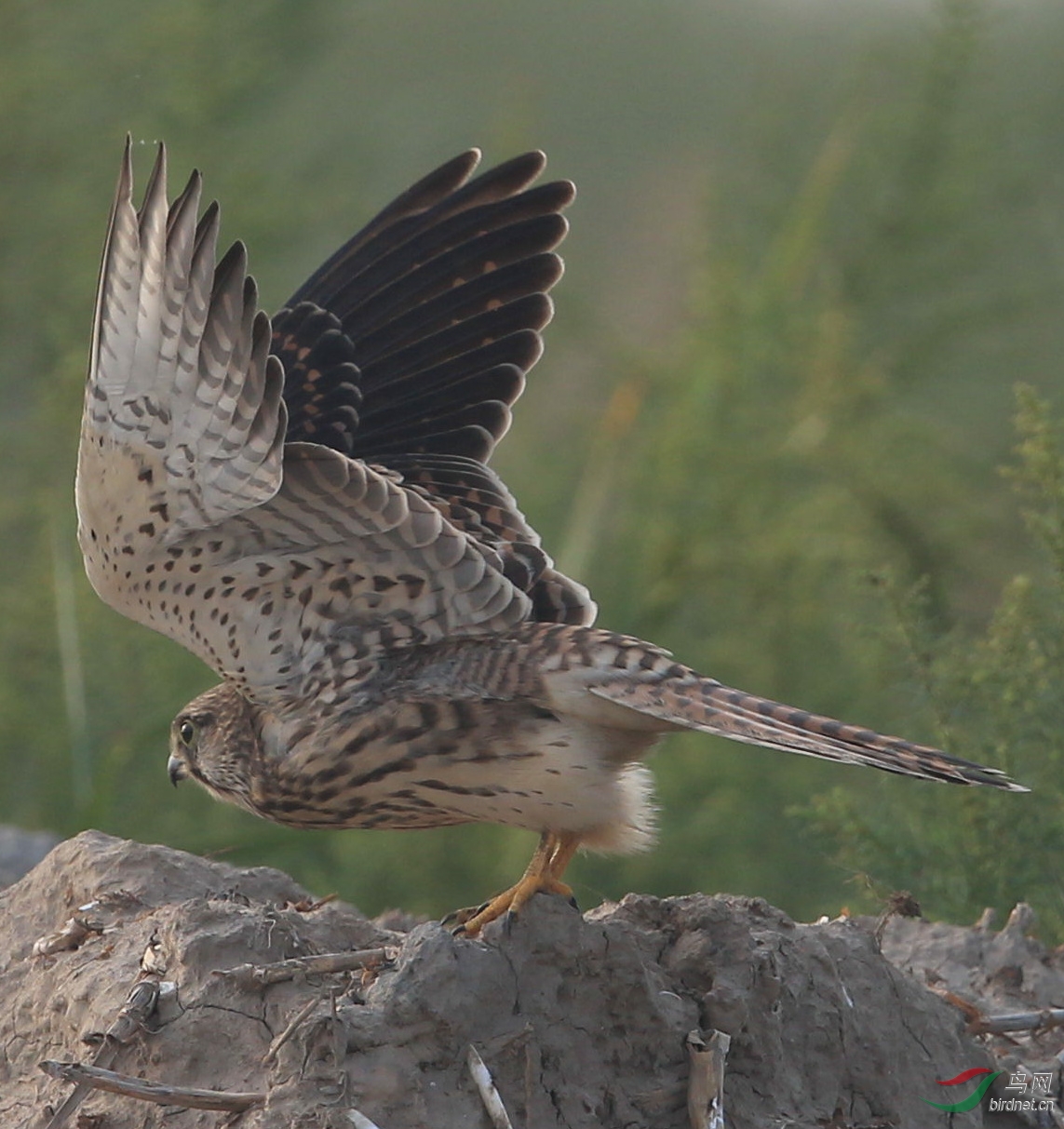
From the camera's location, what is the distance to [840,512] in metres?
7.49

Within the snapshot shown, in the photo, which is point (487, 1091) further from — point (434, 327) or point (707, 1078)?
point (434, 327)

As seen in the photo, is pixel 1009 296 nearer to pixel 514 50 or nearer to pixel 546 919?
pixel 546 919

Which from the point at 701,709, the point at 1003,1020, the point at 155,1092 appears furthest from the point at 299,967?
the point at 1003,1020

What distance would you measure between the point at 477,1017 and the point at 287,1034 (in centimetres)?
36

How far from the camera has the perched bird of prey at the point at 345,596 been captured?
3.56 meters

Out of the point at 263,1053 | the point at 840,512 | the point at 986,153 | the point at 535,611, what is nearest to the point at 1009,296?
the point at 986,153

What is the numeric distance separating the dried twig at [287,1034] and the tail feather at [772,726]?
0.97 meters

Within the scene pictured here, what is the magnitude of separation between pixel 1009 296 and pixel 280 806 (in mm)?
5060

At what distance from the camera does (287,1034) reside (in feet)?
10.0

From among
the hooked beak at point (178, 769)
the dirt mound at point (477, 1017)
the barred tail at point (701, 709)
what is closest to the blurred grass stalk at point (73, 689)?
the hooked beak at point (178, 769)

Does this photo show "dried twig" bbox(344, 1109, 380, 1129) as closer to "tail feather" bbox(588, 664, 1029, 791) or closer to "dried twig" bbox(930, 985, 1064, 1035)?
"tail feather" bbox(588, 664, 1029, 791)

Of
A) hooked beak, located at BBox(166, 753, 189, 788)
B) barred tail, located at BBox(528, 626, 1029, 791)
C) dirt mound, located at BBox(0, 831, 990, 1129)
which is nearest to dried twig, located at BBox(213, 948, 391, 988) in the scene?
dirt mound, located at BBox(0, 831, 990, 1129)

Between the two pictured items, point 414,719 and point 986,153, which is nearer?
point 414,719

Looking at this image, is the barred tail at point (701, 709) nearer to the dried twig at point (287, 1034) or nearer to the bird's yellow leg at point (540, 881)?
the bird's yellow leg at point (540, 881)
